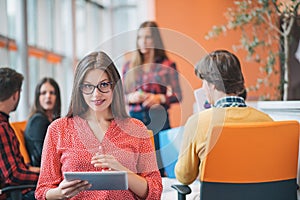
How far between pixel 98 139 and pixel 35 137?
1.50 meters

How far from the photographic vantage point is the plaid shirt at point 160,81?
288 cm

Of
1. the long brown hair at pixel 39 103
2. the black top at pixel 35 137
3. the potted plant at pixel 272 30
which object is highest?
the potted plant at pixel 272 30

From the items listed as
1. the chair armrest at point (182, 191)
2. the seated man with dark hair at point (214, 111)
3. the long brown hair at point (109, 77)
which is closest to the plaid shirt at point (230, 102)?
the seated man with dark hair at point (214, 111)

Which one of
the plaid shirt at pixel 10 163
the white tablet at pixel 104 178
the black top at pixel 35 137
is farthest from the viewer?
the black top at pixel 35 137

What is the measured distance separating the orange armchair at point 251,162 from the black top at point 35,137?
1.61 meters

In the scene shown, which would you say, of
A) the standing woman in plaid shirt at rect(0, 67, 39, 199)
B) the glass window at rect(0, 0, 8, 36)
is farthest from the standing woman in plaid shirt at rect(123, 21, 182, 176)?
the glass window at rect(0, 0, 8, 36)

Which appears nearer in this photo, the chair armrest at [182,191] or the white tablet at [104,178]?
the white tablet at [104,178]

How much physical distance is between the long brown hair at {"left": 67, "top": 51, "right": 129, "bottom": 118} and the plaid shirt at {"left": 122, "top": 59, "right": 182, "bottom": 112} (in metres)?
0.84

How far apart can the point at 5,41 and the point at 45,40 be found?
0.96 meters

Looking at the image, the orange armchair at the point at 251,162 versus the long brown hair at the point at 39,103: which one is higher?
the long brown hair at the point at 39,103

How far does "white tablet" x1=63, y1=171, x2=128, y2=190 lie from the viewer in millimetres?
1604

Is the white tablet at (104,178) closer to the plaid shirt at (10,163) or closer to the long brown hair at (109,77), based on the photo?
the long brown hair at (109,77)

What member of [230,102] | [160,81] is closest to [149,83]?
[160,81]

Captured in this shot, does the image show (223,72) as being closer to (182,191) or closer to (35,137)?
(182,191)
